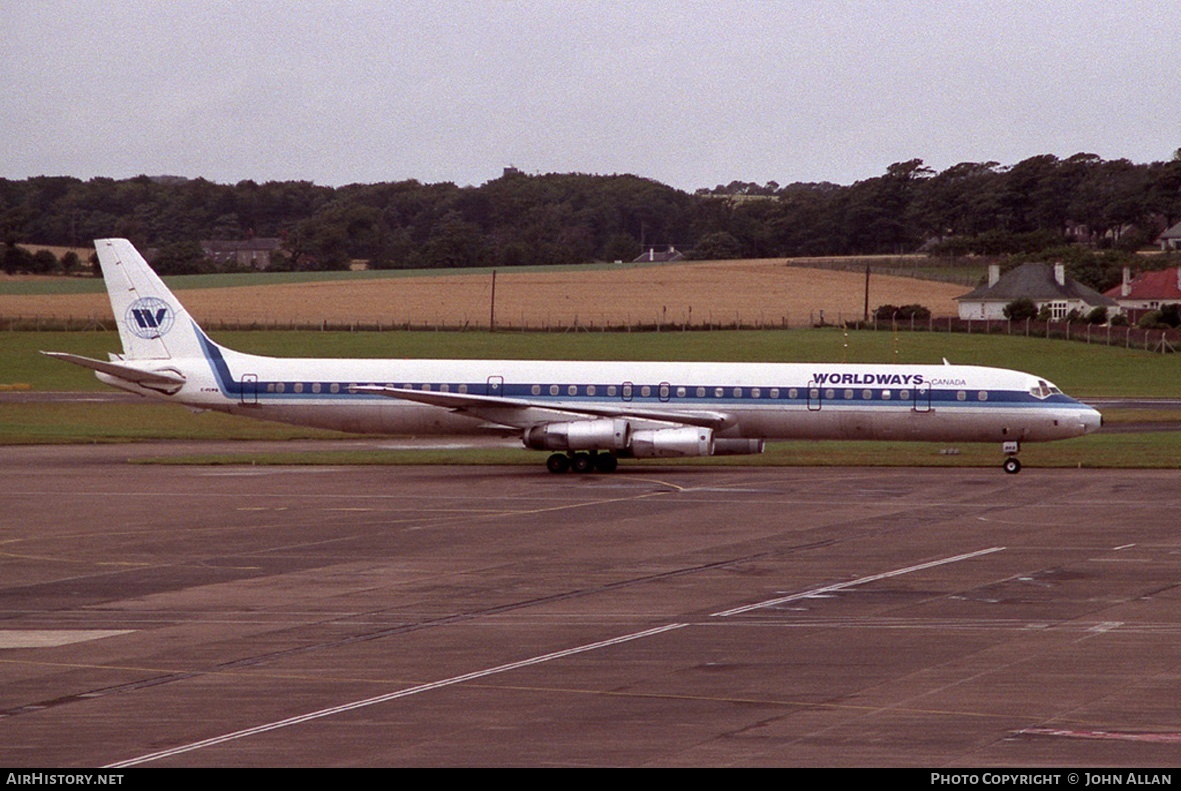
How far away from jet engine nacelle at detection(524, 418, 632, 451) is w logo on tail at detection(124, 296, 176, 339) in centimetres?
1283

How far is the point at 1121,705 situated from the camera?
16734 millimetres

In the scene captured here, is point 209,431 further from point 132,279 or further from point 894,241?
point 894,241

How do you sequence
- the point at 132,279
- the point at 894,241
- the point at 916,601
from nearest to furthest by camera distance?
1. the point at 916,601
2. the point at 132,279
3. the point at 894,241

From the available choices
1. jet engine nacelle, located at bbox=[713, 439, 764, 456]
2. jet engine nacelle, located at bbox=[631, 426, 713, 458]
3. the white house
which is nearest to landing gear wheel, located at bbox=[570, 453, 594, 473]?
jet engine nacelle, located at bbox=[631, 426, 713, 458]

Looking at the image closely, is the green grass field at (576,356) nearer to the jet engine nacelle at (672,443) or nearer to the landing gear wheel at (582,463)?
the landing gear wheel at (582,463)

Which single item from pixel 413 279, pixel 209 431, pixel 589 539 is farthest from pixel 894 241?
pixel 589 539

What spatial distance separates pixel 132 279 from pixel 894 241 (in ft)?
476

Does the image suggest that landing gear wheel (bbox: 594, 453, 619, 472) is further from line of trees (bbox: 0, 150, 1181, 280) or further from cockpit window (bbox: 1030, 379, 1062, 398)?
line of trees (bbox: 0, 150, 1181, 280)

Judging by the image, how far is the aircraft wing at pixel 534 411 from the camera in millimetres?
44781

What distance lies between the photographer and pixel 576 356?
94.9 metres

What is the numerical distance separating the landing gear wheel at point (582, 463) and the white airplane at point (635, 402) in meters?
0.03

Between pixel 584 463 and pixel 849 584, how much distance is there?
20.4 m

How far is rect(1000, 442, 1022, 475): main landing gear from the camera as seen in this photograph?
44.7 metres
